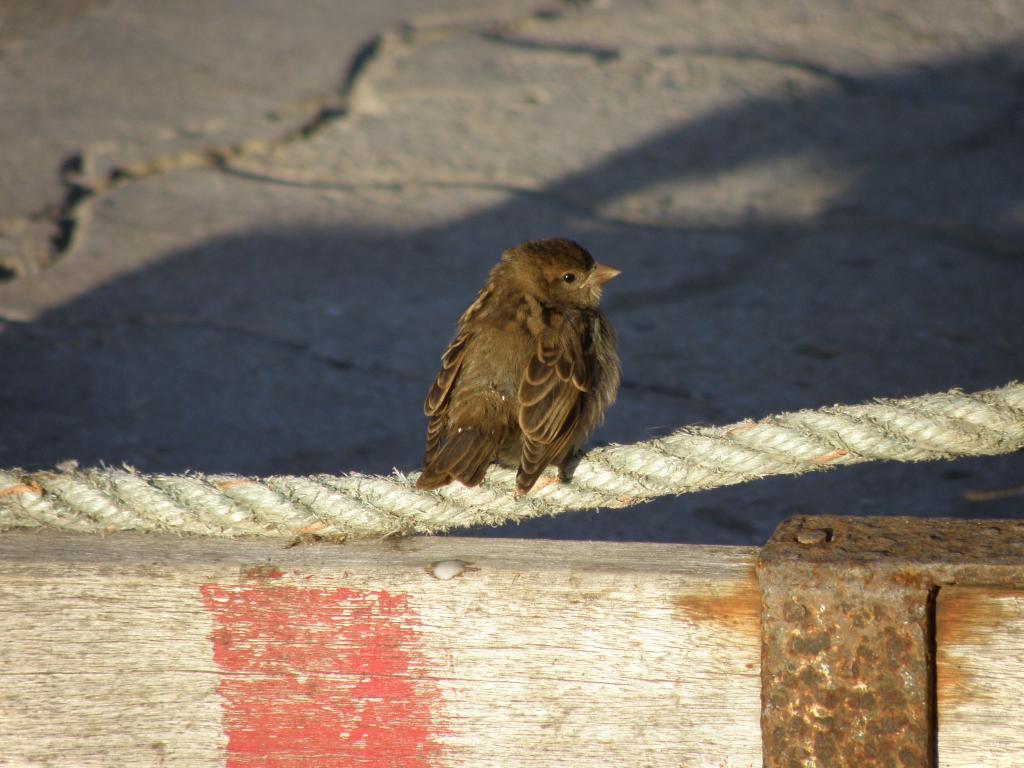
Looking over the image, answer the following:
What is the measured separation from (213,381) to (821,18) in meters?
5.28

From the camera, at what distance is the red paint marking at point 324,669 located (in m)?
1.73

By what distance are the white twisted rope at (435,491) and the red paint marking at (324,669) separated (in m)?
0.16

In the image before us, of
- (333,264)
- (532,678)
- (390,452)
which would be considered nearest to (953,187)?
(333,264)

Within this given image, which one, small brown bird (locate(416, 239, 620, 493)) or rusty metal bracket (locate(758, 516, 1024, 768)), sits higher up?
small brown bird (locate(416, 239, 620, 493))

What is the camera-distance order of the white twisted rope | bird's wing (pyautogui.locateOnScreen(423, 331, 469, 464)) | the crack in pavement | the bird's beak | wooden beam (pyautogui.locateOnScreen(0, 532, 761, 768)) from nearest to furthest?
1. wooden beam (pyautogui.locateOnScreen(0, 532, 761, 768))
2. the white twisted rope
3. bird's wing (pyautogui.locateOnScreen(423, 331, 469, 464))
4. the bird's beak
5. the crack in pavement

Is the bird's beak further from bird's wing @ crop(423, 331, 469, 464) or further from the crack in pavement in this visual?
the crack in pavement

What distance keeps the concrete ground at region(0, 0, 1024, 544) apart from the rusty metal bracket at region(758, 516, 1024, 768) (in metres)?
1.85

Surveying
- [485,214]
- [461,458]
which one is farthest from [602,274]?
[485,214]

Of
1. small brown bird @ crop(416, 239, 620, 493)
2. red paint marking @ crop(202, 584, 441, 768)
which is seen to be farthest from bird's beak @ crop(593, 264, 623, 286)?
red paint marking @ crop(202, 584, 441, 768)

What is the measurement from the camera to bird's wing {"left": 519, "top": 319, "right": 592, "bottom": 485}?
2.49 m

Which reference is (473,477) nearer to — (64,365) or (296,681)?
(296,681)

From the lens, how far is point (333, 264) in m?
5.30

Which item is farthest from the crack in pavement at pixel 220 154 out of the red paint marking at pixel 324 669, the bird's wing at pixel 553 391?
the red paint marking at pixel 324 669

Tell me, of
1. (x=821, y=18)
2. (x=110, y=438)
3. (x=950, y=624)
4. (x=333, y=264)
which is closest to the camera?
(x=950, y=624)
